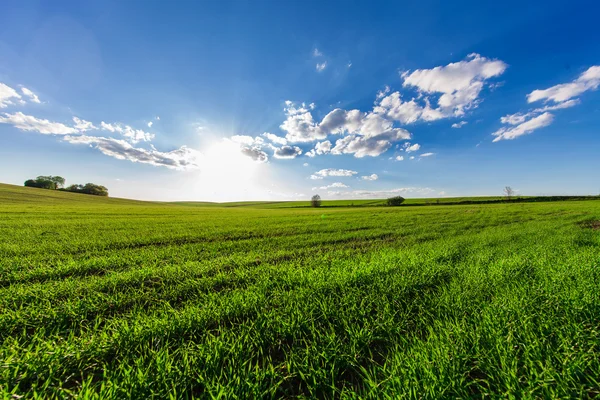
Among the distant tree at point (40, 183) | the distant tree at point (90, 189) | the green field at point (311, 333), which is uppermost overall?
the distant tree at point (40, 183)

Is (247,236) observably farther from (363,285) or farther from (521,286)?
(521,286)

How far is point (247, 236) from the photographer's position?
12.3 meters

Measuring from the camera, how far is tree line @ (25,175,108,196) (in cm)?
9950

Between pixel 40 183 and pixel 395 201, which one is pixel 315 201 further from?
pixel 40 183

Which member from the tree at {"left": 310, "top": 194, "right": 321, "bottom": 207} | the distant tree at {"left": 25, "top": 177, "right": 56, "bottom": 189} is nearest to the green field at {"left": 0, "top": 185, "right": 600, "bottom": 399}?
the tree at {"left": 310, "top": 194, "right": 321, "bottom": 207}

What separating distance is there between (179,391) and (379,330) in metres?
2.34

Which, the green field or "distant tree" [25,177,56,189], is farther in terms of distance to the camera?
"distant tree" [25,177,56,189]

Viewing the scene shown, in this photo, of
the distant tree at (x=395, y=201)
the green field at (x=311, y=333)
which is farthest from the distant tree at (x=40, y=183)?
the distant tree at (x=395, y=201)

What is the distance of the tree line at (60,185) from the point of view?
99.5 meters

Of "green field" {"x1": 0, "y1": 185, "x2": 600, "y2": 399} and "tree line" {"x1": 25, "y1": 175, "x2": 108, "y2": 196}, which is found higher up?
"tree line" {"x1": 25, "y1": 175, "x2": 108, "y2": 196}

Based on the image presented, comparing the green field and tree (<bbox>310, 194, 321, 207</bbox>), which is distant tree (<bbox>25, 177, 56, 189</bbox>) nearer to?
tree (<bbox>310, 194, 321, 207</bbox>)

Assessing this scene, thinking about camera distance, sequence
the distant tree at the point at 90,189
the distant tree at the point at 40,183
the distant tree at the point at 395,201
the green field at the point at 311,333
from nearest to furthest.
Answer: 1. the green field at the point at 311,333
2. the distant tree at the point at 395,201
3. the distant tree at the point at 40,183
4. the distant tree at the point at 90,189

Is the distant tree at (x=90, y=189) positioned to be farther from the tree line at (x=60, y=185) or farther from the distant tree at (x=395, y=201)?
the distant tree at (x=395, y=201)

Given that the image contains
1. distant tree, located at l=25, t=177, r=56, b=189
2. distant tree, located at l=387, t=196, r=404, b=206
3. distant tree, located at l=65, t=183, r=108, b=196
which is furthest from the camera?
distant tree, located at l=65, t=183, r=108, b=196
